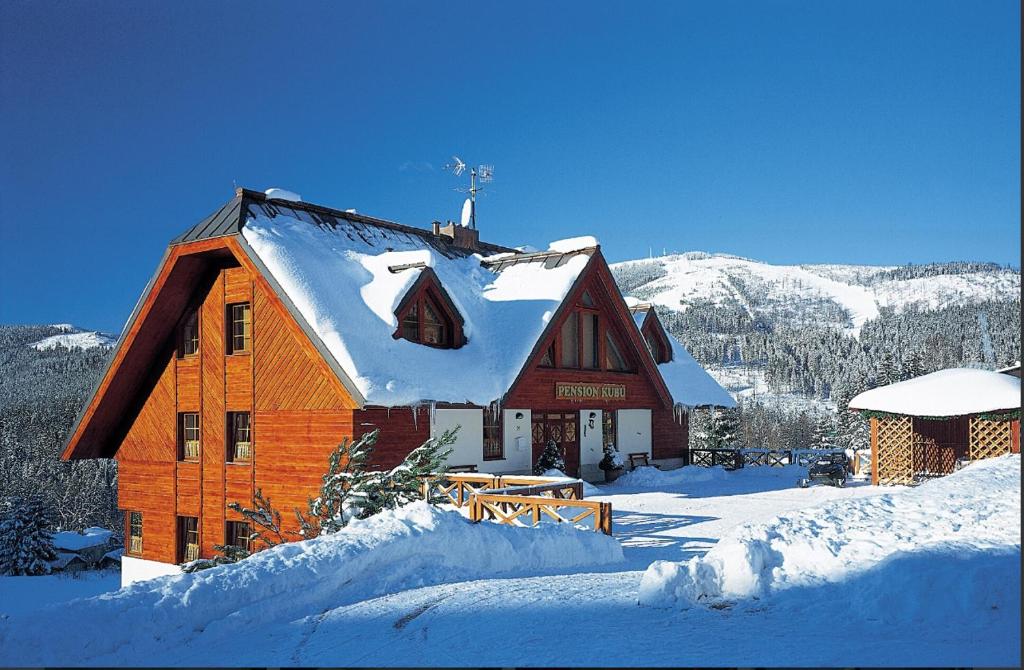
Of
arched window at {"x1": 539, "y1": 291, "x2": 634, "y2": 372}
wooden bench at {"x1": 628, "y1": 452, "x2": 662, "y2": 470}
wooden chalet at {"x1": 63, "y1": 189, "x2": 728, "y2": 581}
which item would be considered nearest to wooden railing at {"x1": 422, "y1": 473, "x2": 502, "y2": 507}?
wooden chalet at {"x1": 63, "y1": 189, "x2": 728, "y2": 581}

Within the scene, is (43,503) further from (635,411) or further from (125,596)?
(125,596)

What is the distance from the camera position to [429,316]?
68.1 ft

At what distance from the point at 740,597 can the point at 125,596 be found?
6027mm

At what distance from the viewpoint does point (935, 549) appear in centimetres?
810

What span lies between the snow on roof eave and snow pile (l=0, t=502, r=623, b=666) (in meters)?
5.33

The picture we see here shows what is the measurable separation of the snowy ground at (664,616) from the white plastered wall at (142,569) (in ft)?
42.6

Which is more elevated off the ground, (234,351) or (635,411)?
(234,351)

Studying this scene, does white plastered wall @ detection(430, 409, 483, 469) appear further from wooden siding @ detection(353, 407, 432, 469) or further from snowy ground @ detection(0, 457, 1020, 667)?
snowy ground @ detection(0, 457, 1020, 667)

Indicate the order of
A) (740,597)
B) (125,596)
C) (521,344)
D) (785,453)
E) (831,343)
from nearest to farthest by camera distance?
(740,597) → (125,596) → (521,344) → (785,453) → (831,343)

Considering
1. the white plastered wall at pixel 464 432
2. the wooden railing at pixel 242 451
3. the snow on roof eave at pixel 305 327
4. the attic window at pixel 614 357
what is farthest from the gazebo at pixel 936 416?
the wooden railing at pixel 242 451

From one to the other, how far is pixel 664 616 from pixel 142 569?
17.7 metres

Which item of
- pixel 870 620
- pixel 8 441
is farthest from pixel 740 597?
pixel 8 441

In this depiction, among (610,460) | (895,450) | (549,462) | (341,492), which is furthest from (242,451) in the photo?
(895,450)

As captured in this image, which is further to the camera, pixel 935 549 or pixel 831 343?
pixel 831 343
